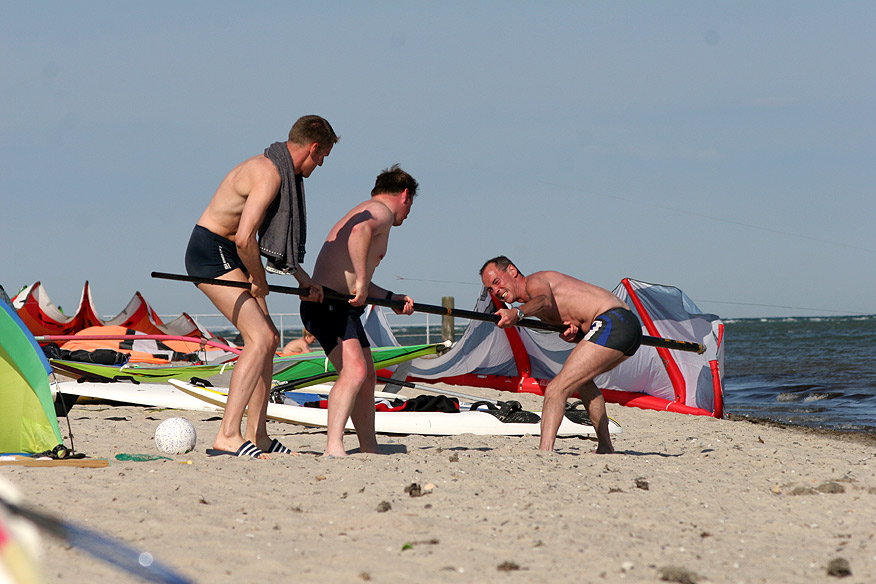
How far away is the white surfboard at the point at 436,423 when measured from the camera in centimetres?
671

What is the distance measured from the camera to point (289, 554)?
2555 mm

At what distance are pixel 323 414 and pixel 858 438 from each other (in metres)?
5.09

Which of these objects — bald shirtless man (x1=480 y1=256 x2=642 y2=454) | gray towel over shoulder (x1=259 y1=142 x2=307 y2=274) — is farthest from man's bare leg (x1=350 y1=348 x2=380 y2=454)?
bald shirtless man (x1=480 y1=256 x2=642 y2=454)

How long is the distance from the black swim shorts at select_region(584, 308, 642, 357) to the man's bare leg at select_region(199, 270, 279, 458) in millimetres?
2031

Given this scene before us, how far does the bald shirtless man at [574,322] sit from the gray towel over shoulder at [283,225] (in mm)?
1411

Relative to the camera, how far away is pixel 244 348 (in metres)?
4.32

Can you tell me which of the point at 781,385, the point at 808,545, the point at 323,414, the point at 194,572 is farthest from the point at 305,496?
the point at 781,385

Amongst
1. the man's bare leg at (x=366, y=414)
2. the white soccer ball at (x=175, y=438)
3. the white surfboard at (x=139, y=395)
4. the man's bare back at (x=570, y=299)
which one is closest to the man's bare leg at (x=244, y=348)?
the white soccer ball at (x=175, y=438)

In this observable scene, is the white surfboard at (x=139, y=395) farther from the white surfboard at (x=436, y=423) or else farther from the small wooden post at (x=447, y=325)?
the small wooden post at (x=447, y=325)

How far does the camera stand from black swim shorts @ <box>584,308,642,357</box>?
16.9 ft

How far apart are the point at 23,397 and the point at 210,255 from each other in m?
1.24

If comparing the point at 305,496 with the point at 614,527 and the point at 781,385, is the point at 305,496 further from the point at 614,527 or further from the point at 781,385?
the point at 781,385

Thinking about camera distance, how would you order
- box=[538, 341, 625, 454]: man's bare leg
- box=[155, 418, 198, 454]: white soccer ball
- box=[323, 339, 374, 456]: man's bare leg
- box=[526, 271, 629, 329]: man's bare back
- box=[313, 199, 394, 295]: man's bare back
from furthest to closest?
1. box=[526, 271, 629, 329]: man's bare back
2. box=[538, 341, 625, 454]: man's bare leg
3. box=[155, 418, 198, 454]: white soccer ball
4. box=[313, 199, 394, 295]: man's bare back
5. box=[323, 339, 374, 456]: man's bare leg

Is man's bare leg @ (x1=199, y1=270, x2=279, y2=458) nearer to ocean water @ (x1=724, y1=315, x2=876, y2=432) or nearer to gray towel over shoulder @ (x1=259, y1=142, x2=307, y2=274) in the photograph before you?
gray towel over shoulder @ (x1=259, y1=142, x2=307, y2=274)
